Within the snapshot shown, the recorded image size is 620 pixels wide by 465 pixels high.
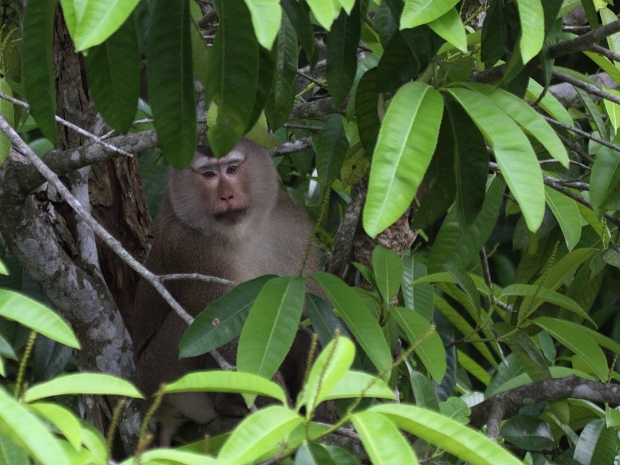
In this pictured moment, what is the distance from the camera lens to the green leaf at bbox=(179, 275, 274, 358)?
2213mm

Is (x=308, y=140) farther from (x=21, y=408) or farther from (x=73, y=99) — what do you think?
(x=21, y=408)

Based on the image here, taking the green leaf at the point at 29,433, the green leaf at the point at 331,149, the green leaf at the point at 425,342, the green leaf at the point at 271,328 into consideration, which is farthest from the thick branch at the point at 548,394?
the green leaf at the point at 29,433

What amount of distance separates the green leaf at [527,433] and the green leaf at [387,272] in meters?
0.60

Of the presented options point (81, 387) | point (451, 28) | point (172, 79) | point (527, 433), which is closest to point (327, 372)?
point (81, 387)

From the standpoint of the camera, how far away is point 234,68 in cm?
179

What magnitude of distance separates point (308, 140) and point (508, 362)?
110 centimetres

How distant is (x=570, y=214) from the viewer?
2479mm

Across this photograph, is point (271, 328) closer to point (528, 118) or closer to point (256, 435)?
point (528, 118)

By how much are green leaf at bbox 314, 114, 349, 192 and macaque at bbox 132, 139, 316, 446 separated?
2.55 ft

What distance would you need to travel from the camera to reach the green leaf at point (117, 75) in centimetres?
185

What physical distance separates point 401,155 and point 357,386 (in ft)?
1.45

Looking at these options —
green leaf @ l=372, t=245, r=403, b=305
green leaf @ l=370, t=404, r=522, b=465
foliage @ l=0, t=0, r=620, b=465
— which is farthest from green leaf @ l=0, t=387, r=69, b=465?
green leaf @ l=372, t=245, r=403, b=305

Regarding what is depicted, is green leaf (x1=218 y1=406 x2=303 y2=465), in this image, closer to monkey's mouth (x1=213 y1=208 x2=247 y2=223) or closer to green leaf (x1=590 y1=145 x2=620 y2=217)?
green leaf (x1=590 y1=145 x2=620 y2=217)

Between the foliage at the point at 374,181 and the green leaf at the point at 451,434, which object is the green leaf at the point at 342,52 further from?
the green leaf at the point at 451,434
